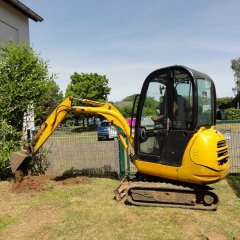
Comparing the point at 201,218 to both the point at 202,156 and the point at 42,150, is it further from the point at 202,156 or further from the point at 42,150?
the point at 42,150

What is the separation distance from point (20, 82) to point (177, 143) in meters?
5.60

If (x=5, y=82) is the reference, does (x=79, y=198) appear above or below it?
below

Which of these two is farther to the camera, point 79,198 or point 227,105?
point 227,105

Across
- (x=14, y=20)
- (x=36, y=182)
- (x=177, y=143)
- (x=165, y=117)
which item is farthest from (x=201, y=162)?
(x=14, y=20)

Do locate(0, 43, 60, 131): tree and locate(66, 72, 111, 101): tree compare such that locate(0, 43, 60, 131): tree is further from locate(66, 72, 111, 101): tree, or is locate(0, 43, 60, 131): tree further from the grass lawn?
locate(66, 72, 111, 101): tree

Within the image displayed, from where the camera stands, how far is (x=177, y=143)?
710cm

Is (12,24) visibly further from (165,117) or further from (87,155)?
(165,117)

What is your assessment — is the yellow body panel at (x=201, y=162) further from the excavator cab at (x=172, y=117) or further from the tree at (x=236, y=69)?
the tree at (x=236, y=69)

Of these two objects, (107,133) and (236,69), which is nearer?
(107,133)

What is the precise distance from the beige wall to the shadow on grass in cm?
1037

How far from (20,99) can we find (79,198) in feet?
13.0

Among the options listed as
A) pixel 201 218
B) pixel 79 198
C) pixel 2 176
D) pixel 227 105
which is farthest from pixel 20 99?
pixel 227 105

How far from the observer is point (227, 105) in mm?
59531

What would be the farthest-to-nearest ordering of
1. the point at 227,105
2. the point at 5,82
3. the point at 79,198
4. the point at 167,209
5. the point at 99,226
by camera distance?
the point at 227,105 → the point at 5,82 → the point at 79,198 → the point at 167,209 → the point at 99,226
